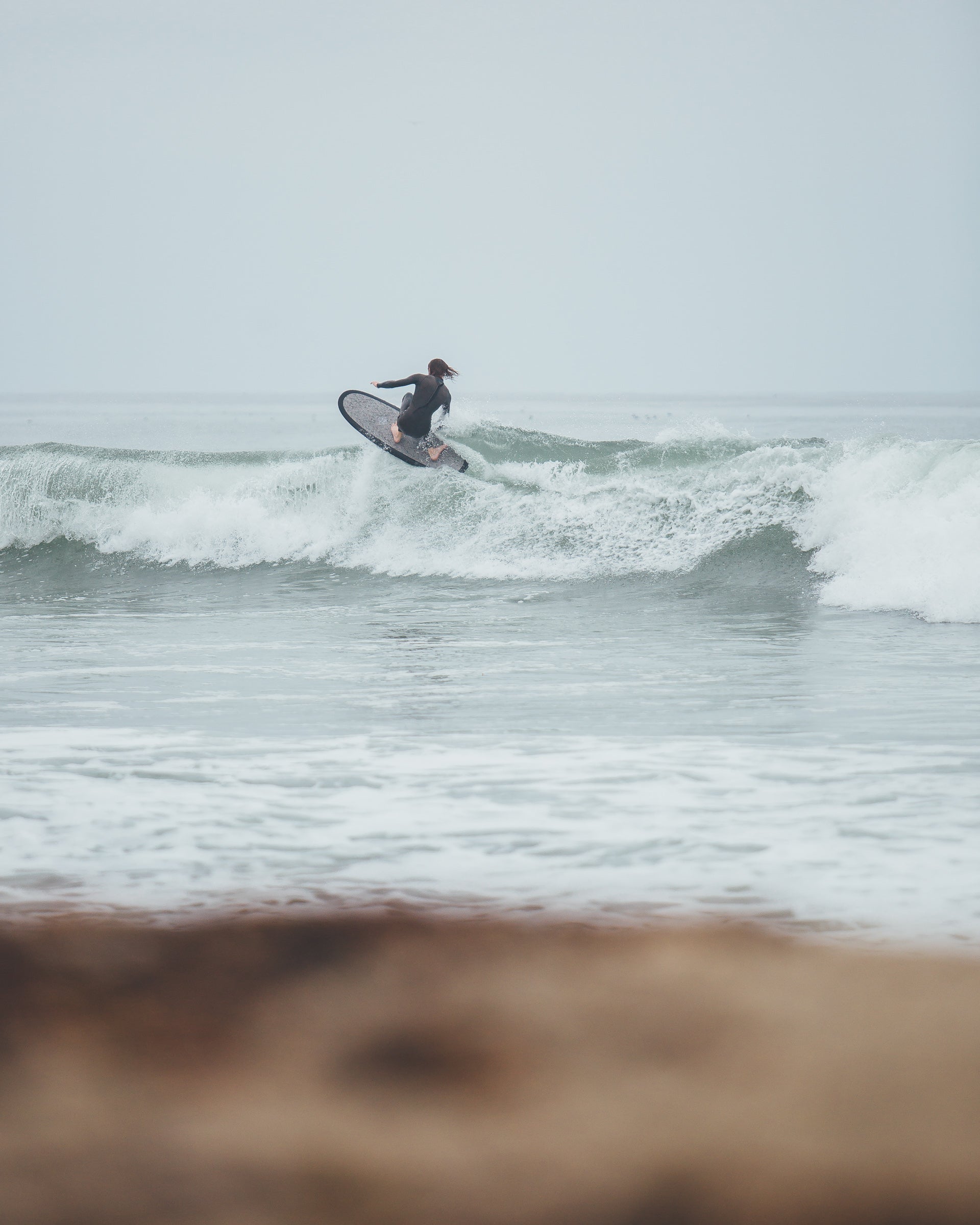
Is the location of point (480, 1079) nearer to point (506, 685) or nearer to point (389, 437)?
point (506, 685)

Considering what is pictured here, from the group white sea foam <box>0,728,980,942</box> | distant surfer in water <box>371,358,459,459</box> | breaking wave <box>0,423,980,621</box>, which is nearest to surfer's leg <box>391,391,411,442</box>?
distant surfer in water <box>371,358,459,459</box>

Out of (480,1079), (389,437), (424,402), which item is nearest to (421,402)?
(424,402)

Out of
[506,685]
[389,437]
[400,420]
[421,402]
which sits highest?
[421,402]

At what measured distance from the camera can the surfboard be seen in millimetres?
14312

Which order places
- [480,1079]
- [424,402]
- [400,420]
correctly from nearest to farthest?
[480,1079]
[424,402]
[400,420]

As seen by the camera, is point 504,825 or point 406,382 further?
point 406,382

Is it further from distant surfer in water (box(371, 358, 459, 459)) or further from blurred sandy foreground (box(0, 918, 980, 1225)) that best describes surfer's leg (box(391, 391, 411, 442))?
blurred sandy foreground (box(0, 918, 980, 1225))

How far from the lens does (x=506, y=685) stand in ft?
21.4

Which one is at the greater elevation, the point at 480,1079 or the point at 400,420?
the point at 400,420

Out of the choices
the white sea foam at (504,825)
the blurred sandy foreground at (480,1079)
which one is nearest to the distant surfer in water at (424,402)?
the white sea foam at (504,825)

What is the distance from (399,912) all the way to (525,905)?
1.15 ft

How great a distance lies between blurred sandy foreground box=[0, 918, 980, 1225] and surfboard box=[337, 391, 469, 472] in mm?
11700

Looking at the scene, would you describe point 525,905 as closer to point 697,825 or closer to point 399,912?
point 399,912

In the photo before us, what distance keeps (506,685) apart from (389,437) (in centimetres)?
853
